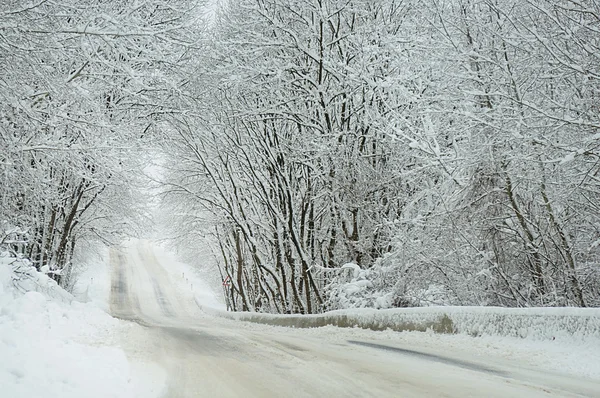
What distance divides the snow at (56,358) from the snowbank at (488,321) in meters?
4.99

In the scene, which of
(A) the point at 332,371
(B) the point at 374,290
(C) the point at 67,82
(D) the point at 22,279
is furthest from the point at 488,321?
(D) the point at 22,279

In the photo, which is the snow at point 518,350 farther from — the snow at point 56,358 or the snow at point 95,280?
the snow at point 95,280

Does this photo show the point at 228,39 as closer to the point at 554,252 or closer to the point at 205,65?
the point at 205,65

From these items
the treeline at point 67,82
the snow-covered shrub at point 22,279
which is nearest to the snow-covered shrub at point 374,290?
the treeline at point 67,82

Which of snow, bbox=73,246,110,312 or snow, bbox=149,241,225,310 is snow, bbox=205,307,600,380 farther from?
snow, bbox=73,246,110,312

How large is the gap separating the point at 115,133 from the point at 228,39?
5129 millimetres

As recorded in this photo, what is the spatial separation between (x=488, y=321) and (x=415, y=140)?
403cm

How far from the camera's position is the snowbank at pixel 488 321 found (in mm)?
6926

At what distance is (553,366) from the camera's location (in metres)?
6.32

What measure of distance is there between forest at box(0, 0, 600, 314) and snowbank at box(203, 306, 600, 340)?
67.9 inches

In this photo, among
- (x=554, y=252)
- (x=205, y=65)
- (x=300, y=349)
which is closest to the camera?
(x=300, y=349)

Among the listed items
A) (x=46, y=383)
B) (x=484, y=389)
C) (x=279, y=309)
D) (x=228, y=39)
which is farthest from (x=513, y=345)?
(x=279, y=309)

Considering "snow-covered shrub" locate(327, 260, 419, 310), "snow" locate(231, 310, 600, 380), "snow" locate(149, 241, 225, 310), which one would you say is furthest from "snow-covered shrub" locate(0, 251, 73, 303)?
"snow" locate(149, 241, 225, 310)

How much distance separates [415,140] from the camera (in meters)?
11.0
